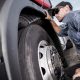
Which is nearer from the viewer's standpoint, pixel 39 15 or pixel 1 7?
pixel 1 7

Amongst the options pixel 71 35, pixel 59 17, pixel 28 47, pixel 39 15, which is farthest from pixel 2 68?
pixel 59 17

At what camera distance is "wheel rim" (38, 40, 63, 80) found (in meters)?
1.64

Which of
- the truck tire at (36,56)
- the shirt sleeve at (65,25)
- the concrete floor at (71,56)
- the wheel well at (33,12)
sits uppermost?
the wheel well at (33,12)

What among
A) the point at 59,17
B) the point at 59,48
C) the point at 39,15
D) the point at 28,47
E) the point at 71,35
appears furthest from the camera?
the point at 59,17

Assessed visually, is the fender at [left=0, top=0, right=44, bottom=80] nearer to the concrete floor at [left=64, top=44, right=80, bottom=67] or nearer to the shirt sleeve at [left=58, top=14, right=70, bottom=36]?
the concrete floor at [left=64, top=44, right=80, bottom=67]

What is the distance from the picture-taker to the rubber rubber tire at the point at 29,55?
55.4 inches

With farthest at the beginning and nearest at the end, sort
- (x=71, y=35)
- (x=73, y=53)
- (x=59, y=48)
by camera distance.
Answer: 1. (x=71, y=35)
2. (x=73, y=53)
3. (x=59, y=48)

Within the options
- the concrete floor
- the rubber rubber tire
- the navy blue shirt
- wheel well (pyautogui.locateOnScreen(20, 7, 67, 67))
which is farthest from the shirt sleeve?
the rubber rubber tire

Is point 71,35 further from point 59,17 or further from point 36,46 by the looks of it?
point 36,46

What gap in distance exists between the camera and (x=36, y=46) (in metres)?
1.58

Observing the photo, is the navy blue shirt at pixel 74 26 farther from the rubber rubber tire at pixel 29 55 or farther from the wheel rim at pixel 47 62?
the rubber rubber tire at pixel 29 55

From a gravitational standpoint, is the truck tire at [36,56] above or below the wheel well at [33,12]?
below

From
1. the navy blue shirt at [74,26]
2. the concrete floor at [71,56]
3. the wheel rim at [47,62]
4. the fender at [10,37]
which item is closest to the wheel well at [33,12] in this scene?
the wheel rim at [47,62]

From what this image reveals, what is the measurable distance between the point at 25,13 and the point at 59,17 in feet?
6.86
